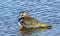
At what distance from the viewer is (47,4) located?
1382 cm

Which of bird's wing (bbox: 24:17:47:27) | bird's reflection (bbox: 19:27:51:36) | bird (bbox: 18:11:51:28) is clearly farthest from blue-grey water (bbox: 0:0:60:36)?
bird's wing (bbox: 24:17:47:27)

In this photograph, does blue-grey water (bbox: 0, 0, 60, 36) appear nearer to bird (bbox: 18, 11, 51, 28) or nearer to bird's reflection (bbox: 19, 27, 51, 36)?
bird's reflection (bbox: 19, 27, 51, 36)

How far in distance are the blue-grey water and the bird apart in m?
0.20

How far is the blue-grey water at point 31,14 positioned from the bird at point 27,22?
0.64 feet

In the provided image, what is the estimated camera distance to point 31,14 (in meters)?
12.6

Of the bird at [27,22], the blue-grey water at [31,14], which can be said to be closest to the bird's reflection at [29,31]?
the blue-grey water at [31,14]

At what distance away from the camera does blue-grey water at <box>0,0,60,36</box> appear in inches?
417

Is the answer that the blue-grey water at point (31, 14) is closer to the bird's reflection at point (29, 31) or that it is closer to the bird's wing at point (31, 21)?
the bird's reflection at point (29, 31)

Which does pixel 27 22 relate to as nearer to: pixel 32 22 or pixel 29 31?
pixel 32 22

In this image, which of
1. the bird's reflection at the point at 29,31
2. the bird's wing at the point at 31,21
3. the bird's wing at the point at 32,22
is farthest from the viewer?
the bird's wing at the point at 31,21

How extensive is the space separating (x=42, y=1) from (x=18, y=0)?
1.10m

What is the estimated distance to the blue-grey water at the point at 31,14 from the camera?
10.6 m

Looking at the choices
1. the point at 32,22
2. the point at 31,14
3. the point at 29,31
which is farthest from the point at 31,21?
the point at 31,14

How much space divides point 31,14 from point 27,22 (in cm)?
108
